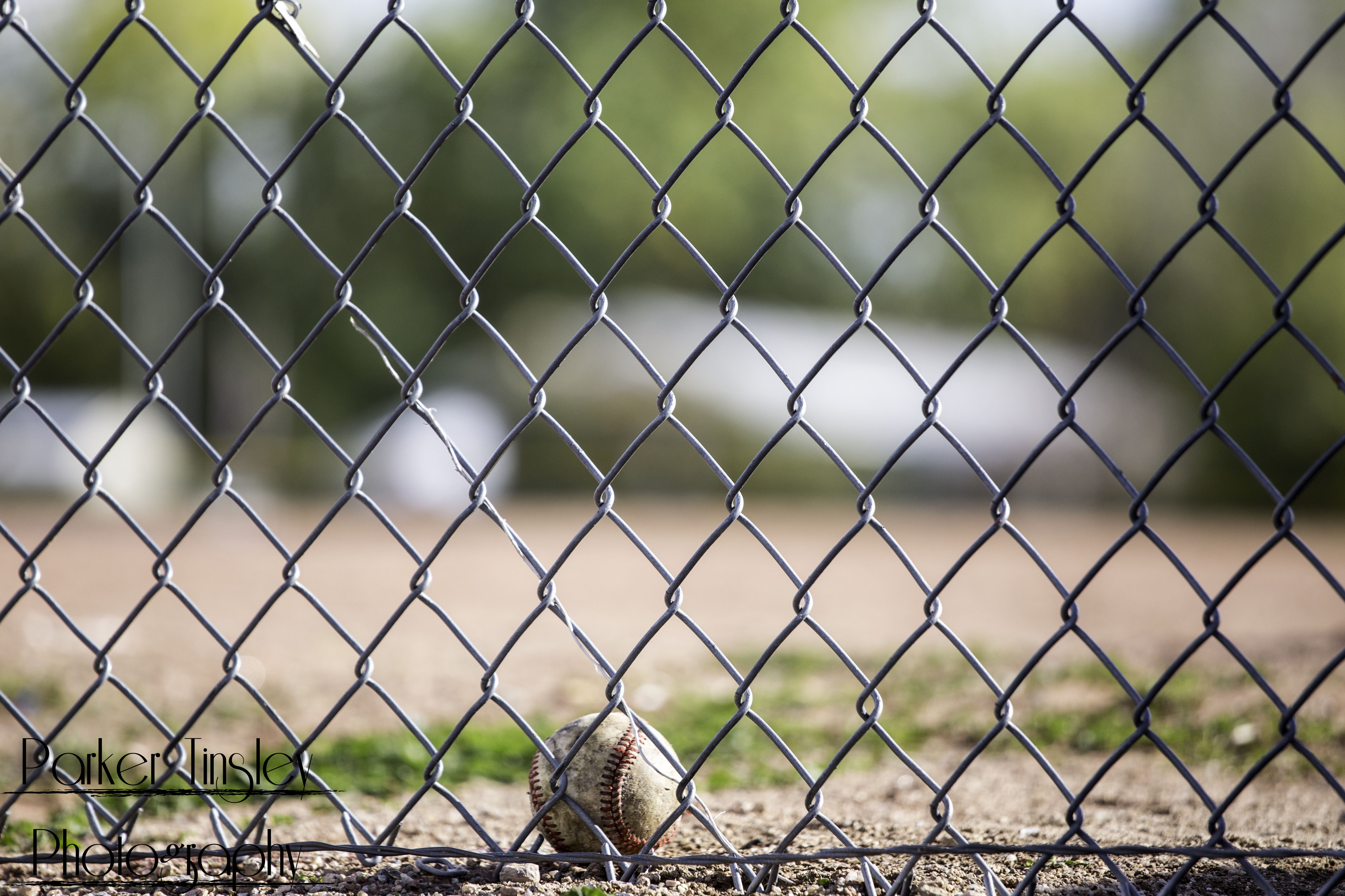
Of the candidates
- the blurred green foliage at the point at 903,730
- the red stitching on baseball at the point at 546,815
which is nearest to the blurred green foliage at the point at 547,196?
the blurred green foliage at the point at 903,730

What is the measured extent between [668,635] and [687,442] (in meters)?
2.88

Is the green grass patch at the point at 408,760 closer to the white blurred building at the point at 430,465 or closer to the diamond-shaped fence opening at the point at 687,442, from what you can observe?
the diamond-shaped fence opening at the point at 687,442

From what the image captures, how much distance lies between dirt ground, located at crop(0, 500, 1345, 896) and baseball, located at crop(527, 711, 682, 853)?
0.29 ft

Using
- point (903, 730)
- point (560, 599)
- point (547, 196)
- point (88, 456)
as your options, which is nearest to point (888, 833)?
point (903, 730)

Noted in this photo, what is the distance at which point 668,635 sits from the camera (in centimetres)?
618

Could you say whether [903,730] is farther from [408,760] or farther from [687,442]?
[687,442]

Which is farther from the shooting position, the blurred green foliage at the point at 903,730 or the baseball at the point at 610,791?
the blurred green foliage at the point at 903,730

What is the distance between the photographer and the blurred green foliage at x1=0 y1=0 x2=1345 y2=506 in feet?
70.1

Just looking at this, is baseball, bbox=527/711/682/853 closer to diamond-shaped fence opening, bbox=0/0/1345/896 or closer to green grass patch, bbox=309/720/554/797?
diamond-shaped fence opening, bbox=0/0/1345/896

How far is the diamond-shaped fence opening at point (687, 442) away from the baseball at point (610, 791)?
2 centimetres

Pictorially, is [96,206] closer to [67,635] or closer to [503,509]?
[503,509]

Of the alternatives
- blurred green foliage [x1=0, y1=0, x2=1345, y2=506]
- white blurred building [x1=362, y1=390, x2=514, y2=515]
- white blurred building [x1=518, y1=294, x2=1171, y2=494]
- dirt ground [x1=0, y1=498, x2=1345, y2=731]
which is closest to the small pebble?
dirt ground [x1=0, y1=498, x2=1345, y2=731]

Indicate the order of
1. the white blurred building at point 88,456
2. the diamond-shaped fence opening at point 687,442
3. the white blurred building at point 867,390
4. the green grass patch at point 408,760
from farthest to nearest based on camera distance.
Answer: the white blurred building at point 867,390 < the white blurred building at point 88,456 < the green grass patch at point 408,760 < the diamond-shaped fence opening at point 687,442

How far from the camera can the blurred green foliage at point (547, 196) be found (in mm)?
21359
